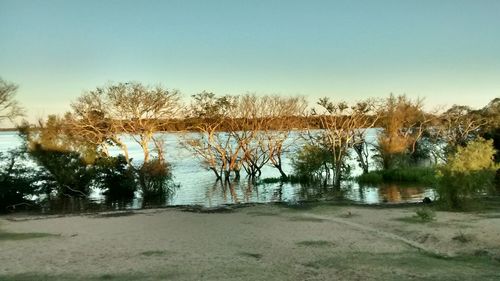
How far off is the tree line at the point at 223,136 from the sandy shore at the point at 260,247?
601 inches

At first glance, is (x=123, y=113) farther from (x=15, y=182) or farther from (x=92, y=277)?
(x=92, y=277)

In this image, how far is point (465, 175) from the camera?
2152 centimetres

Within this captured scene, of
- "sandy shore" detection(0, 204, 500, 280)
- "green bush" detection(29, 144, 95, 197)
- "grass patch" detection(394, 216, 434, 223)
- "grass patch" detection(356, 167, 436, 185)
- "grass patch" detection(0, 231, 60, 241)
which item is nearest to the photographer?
"sandy shore" detection(0, 204, 500, 280)

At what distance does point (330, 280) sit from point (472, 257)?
464 cm

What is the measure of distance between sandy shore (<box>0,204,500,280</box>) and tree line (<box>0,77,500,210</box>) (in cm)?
1527

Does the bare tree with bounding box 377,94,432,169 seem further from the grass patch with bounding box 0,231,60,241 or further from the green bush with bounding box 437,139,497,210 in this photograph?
the grass patch with bounding box 0,231,60,241

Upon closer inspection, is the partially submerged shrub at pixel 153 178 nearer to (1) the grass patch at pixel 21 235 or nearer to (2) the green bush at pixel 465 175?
(1) the grass patch at pixel 21 235

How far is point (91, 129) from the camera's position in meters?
43.8

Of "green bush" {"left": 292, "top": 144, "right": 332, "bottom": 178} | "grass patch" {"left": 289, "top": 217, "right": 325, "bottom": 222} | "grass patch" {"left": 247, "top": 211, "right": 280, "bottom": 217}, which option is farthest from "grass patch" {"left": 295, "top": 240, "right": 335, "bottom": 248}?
"green bush" {"left": 292, "top": 144, "right": 332, "bottom": 178}

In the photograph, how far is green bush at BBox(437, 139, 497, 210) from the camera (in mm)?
21594

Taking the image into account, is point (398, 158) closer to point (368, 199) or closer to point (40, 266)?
point (368, 199)

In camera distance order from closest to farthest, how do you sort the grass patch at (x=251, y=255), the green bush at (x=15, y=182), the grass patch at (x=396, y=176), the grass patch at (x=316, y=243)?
the grass patch at (x=251, y=255) < the grass patch at (x=316, y=243) < the green bush at (x=15, y=182) < the grass patch at (x=396, y=176)

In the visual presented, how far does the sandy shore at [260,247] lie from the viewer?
12078 mm

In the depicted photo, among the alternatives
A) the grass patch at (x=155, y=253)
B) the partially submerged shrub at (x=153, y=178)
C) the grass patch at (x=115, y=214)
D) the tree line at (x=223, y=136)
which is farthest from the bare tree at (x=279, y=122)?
the grass patch at (x=155, y=253)
